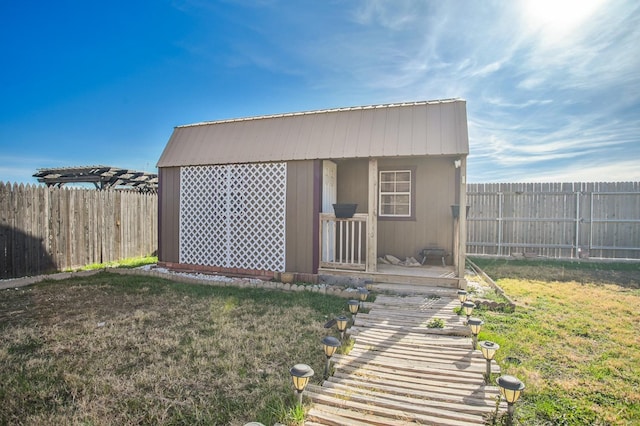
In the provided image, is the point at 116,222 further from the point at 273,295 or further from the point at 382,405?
the point at 382,405

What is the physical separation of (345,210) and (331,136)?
1.76m

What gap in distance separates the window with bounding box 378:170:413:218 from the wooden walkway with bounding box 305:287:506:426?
3.69m

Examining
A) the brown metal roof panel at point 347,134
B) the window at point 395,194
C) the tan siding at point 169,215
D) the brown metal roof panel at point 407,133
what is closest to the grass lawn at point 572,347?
the window at point 395,194

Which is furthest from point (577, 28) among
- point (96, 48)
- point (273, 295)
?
point (96, 48)

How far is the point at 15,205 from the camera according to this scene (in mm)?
6680

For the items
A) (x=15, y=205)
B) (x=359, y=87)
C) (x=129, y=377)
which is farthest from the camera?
(x=359, y=87)

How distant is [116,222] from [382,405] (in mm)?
9092

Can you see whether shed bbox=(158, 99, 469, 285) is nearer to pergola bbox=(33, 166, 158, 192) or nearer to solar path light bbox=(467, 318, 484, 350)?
solar path light bbox=(467, 318, 484, 350)

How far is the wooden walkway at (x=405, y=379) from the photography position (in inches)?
85.6

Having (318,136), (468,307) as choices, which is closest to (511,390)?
(468,307)

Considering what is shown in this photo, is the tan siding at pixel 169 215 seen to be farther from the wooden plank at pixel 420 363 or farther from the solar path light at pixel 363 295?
the wooden plank at pixel 420 363

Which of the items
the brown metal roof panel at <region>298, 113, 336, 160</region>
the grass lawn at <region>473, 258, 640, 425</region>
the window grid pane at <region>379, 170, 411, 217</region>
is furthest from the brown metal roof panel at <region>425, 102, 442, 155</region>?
the grass lawn at <region>473, 258, 640, 425</region>

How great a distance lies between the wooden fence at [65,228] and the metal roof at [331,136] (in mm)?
2272

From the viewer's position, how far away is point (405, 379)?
2674 mm
